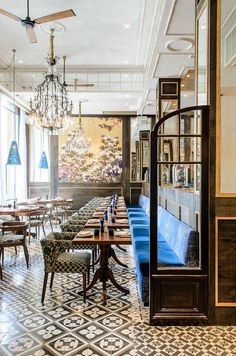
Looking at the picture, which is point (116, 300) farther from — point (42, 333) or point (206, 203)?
point (206, 203)

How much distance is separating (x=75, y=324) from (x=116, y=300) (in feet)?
2.49

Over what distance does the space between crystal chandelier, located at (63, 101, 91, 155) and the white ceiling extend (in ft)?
3.75

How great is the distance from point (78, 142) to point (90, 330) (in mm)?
7868

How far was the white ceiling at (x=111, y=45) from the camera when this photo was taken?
16.7 feet

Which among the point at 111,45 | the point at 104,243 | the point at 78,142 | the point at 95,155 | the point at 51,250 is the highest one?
the point at 111,45

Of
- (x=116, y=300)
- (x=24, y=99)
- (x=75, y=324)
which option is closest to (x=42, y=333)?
(x=75, y=324)

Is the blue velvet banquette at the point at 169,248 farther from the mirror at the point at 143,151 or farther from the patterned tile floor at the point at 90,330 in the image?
the mirror at the point at 143,151

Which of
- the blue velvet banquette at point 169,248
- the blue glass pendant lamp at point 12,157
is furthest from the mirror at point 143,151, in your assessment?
the blue velvet banquette at point 169,248

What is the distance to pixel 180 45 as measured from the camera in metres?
5.28

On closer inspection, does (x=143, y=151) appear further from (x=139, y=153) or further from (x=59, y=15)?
(x=59, y=15)

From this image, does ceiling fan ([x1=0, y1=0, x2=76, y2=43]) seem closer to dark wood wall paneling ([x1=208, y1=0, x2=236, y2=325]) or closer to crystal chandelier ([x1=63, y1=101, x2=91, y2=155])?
dark wood wall paneling ([x1=208, y1=0, x2=236, y2=325])

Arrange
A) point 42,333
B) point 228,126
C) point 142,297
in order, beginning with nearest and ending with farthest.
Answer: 1. point 42,333
2. point 228,126
3. point 142,297

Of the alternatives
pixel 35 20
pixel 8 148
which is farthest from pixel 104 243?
pixel 8 148

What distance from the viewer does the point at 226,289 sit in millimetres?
3143
